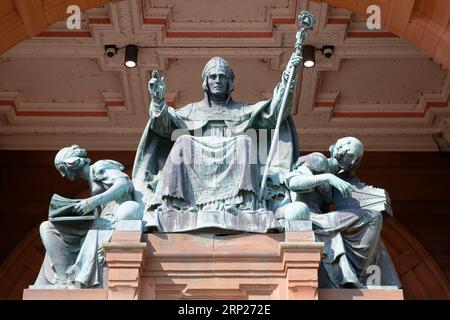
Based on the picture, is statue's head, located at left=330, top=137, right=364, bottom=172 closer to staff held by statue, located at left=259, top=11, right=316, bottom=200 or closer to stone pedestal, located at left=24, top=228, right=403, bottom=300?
staff held by statue, located at left=259, top=11, right=316, bottom=200

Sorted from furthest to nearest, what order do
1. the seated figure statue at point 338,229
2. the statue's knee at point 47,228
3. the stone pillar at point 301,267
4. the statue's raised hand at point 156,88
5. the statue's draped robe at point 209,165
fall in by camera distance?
the statue's raised hand at point 156,88 < the statue's knee at point 47,228 < the statue's draped robe at point 209,165 < the seated figure statue at point 338,229 < the stone pillar at point 301,267

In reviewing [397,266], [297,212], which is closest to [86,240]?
[297,212]

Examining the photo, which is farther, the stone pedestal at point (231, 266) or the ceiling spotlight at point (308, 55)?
the ceiling spotlight at point (308, 55)

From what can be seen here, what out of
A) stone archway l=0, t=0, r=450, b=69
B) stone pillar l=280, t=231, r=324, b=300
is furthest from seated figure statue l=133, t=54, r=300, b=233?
stone archway l=0, t=0, r=450, b=69

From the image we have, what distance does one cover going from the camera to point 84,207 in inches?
282

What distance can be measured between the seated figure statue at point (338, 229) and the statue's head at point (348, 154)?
0.68 ft

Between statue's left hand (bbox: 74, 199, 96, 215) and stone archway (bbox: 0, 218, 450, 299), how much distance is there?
7.44 metres

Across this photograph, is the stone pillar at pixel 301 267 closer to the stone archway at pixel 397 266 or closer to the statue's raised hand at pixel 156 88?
the statue's raised hand at pixel 156 88

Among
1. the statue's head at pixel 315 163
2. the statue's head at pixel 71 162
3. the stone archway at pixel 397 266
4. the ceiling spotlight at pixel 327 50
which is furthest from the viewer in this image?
the stone archway at pixel 397 266

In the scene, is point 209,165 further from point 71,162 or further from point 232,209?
point 71,162

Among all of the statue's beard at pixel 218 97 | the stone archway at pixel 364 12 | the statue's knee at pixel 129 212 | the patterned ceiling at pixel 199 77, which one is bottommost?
the patterned ceiling at pixel 199 77

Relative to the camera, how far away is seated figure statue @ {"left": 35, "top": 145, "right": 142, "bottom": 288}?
6.86 m

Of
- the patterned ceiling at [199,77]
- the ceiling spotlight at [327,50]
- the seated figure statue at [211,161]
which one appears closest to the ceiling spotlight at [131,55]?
the patterned ceiling at [199,77]

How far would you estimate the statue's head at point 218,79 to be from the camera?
799 centimetres
